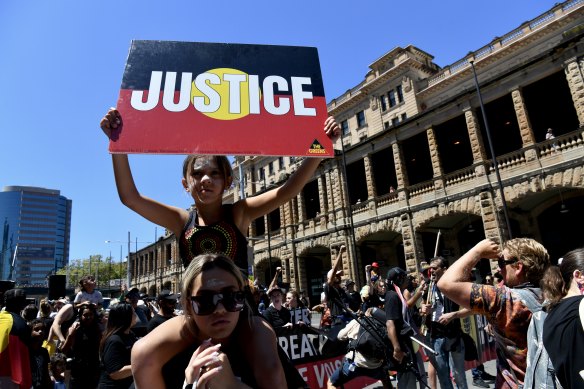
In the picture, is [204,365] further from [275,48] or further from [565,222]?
[565,222]

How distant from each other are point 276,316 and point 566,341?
230 inches

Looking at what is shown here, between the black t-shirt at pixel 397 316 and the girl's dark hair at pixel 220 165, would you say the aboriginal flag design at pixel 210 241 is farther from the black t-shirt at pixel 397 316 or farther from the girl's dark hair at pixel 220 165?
the black t-shirt at pixel 397 316

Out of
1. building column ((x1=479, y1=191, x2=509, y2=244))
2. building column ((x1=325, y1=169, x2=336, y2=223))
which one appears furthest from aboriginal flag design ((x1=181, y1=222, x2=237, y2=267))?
building column ((x1=325, y1=169, x2=336, y2=223))

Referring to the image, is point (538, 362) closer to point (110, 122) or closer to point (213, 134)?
point (213, 134)

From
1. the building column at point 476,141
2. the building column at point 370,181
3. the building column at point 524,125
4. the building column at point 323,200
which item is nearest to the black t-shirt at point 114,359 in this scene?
the building column at point 524,125

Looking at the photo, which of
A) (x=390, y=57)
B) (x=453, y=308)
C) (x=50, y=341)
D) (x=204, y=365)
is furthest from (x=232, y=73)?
(x=390, y=57)

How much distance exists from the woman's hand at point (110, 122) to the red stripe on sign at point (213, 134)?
1.3 inches

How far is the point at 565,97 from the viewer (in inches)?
822

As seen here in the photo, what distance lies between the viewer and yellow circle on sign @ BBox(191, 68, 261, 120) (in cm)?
222

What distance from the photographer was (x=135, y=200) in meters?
2.19

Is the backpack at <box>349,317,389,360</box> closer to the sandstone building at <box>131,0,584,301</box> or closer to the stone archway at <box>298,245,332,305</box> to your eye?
the sandstone building at <box>131,0,584,301</box>

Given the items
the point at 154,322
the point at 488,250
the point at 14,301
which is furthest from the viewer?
the point at 14,301

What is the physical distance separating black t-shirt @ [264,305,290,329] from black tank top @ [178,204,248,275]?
17.3 feet

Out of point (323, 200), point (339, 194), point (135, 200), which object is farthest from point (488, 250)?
point (323, 200)
